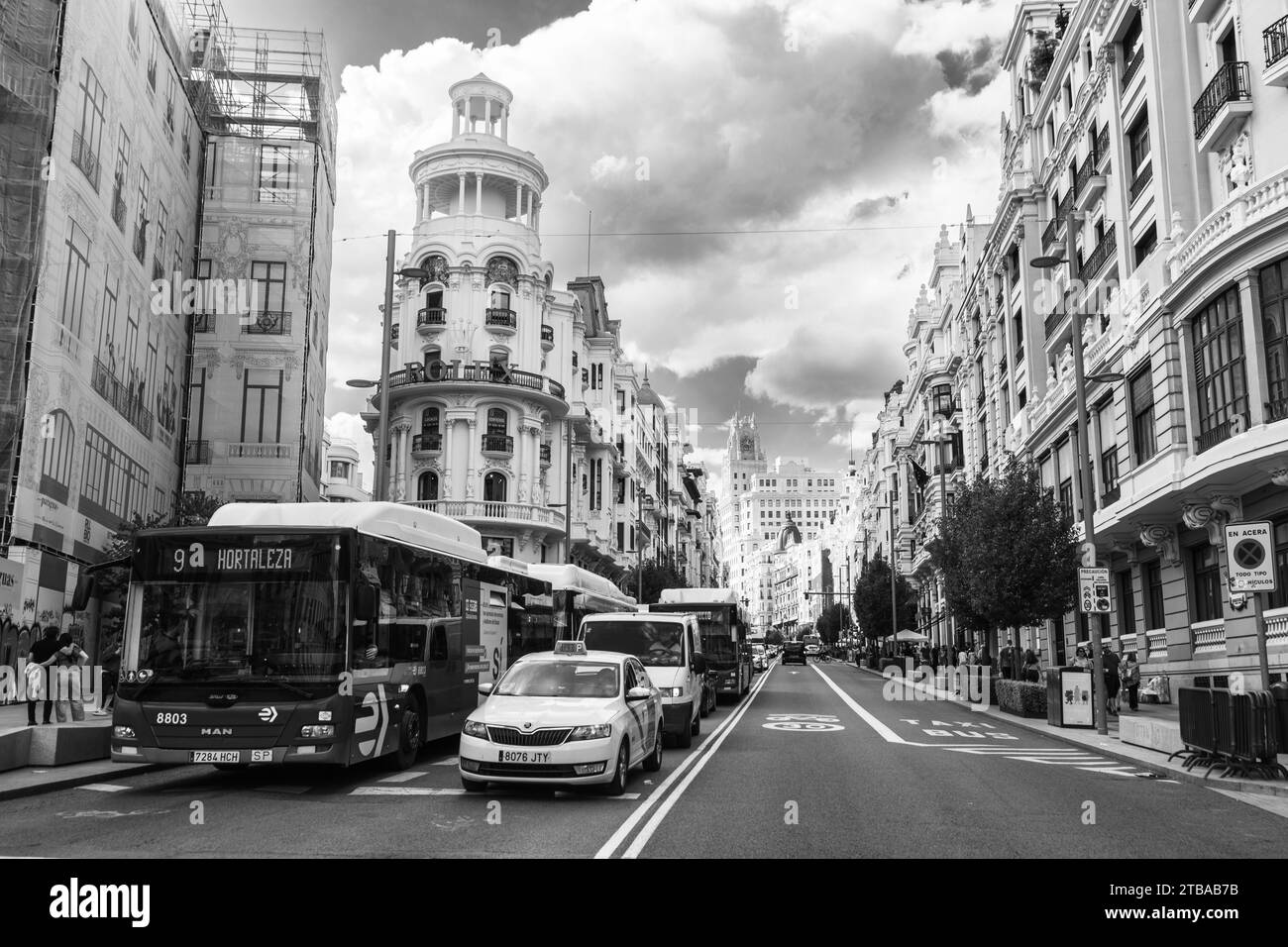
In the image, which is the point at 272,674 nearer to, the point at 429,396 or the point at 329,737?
the point at 329,737

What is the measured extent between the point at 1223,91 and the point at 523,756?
74.3 ft

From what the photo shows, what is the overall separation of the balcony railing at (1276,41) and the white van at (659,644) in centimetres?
1670

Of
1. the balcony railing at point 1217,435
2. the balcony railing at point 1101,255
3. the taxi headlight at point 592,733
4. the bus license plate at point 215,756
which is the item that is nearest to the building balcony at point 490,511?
the balcony railing at point 1101,255

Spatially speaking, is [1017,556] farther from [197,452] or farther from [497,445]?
[497,445]

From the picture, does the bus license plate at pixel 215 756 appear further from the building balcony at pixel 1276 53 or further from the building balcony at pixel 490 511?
the building balcony at pixel 490 511

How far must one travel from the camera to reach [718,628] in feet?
97.7

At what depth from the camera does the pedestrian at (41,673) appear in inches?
651

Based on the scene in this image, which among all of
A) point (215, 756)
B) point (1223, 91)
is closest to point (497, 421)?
point (1223, 91)

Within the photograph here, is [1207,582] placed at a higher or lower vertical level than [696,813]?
higher

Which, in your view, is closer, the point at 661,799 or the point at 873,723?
the point at 661,799

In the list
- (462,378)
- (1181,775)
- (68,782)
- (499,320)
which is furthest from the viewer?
(499,320)

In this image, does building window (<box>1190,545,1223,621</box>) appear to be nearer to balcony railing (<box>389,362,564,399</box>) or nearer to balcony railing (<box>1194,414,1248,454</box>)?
balcony railing (<box>1194,414,1248,454</box>)

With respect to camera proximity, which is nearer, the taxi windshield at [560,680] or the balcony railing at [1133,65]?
the taxi windshield at [560,680]
